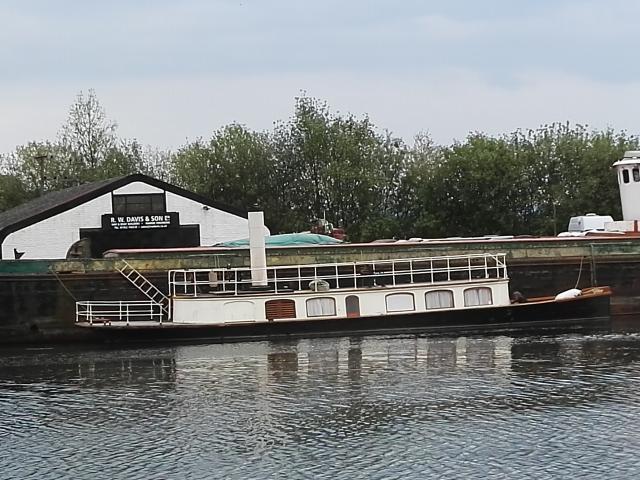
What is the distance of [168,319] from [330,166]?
2539 centimetres

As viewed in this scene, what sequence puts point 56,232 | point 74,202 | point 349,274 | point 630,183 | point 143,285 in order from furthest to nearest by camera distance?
point 74,202 < point 56,232 < point 630,183 < point 349,274 < point 143,285

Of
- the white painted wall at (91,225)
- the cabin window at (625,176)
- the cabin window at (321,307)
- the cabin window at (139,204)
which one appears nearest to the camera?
the cabin window at (321,307)

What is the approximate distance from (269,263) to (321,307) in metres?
3.32

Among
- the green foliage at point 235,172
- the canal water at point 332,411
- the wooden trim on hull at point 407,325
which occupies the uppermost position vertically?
the green foliage at point 235,172

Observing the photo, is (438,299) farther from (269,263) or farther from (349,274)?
(269,263)

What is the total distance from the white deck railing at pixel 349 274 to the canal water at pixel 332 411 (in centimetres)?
400

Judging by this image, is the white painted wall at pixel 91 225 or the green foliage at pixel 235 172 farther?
the green foliage at pixel 235 172

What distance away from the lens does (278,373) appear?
2897cm

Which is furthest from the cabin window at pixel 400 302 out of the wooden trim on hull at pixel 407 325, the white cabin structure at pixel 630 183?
the white cabin structure at pixel 630 183

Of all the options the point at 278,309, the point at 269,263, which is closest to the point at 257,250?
the point at 278,309

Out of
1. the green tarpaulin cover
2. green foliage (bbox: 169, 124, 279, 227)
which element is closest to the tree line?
green foliage (bbox: 169, 124, 279, 227)

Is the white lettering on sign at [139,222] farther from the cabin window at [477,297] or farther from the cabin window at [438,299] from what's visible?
the cabin window at [477,297]

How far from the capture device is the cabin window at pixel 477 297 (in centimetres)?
3841

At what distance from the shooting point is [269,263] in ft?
131
